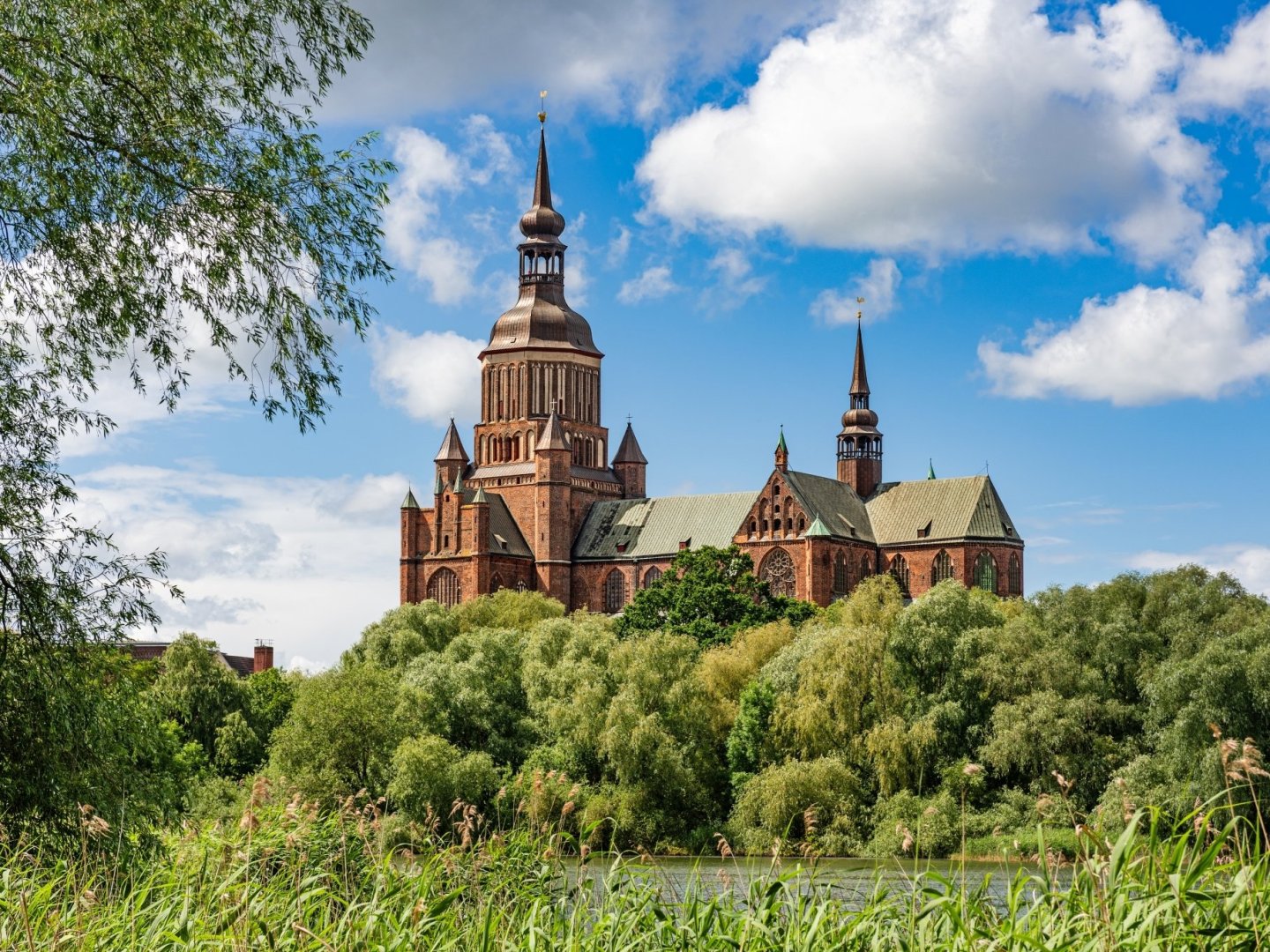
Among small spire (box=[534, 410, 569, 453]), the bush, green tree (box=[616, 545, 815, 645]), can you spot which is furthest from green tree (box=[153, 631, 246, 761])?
small spire (box=[534, 410, 569, 453])

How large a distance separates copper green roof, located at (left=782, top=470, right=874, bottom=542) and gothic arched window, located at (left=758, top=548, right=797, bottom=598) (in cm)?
279

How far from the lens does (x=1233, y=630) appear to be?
139 feet

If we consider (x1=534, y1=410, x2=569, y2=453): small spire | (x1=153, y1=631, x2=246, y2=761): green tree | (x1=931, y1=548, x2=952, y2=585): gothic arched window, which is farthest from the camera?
(x1=534, y1=410, x2=569, y2=453): small spire

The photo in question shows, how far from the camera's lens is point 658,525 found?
97812mm

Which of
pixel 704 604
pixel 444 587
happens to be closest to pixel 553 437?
pixel 444 587

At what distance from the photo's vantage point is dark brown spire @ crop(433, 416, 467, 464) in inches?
3986

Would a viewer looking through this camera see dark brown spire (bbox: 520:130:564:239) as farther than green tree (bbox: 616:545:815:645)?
Yes

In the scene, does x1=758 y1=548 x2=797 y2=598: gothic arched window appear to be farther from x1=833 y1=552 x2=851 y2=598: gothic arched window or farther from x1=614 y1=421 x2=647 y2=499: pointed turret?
x1=614 y1=421 x2=647 y2=499: pointed turret

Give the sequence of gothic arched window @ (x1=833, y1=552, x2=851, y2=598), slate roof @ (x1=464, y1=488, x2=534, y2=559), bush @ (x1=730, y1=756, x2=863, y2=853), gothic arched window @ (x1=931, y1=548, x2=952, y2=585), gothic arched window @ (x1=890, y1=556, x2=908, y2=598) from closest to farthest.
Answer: bush @ (x1=730, y1=756, x2=863, y2=853)
gothic arched window @ (x1=833, y1=552, x2=851, y2=598)
gothic arched window @ (x1=931, y1=548, x2=952, y2=585)
gothic arched window @ (x1=890, y1=556, x2=908, y2=598)
slate roof @ (x1=464, y1=488, x2=534, y2=559)

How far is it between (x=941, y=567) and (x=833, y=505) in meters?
6.94

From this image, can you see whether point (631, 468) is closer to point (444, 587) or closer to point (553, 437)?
point (553, 437)

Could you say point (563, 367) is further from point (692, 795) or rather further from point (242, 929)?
point (242, 929)

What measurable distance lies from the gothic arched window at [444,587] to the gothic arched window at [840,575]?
21.2 meters

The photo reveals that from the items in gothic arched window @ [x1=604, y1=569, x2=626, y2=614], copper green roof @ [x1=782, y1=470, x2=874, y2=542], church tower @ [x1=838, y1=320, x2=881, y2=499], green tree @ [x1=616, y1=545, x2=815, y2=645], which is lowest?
green tree @ [x1=616, y1=545, x2=815, y2=645]
